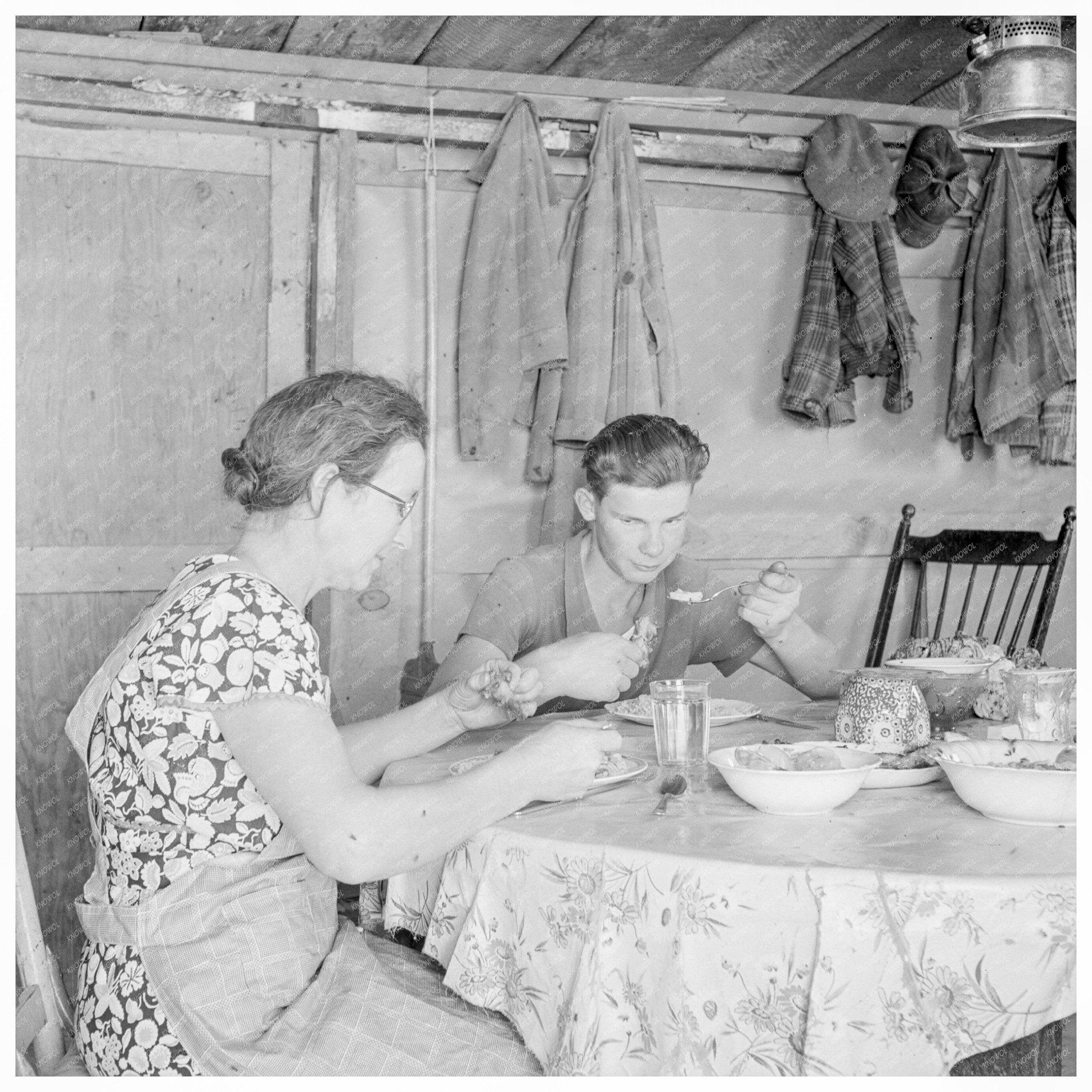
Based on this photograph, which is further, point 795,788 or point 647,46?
point 647,46

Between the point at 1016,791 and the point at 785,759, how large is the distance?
10.5 inches

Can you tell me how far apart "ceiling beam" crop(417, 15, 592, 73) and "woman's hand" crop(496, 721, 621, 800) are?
214cm

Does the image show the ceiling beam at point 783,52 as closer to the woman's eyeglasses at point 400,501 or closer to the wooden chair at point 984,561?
the wooden chair at point 984,561

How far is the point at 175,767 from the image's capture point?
133 centimetres

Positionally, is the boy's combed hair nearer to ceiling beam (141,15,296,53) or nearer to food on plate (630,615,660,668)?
food on plate (630,615,660,668)

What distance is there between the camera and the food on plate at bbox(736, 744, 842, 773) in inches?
57.0

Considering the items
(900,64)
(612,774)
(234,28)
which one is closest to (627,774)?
(612,774)

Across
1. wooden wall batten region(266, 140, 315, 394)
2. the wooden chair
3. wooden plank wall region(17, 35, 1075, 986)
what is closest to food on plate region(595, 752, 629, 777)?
the wooden chair

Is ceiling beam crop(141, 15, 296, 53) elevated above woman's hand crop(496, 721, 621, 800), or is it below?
above

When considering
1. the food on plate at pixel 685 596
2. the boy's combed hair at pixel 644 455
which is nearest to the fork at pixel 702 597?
the food on plate at pixel 685 596

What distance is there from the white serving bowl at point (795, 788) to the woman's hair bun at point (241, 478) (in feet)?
2.19

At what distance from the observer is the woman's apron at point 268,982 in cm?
129

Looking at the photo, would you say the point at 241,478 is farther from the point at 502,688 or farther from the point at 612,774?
the point at 612,774

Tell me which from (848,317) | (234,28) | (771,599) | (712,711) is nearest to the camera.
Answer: (712,711)
